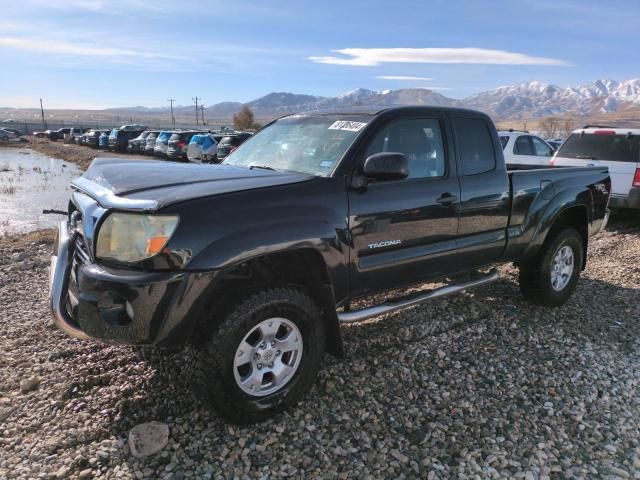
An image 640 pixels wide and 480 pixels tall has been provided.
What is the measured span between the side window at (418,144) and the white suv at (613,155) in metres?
5.56

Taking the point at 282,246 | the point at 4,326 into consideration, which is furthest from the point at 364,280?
the point at 4,326

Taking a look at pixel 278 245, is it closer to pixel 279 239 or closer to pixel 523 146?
pixel 279 239

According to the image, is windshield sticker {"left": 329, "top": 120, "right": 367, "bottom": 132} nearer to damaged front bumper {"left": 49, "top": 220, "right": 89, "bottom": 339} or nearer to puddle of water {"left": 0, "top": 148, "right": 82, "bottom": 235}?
damaged front bumper {"left": 49, "top": 220, "right": 89, "bottom": 339}

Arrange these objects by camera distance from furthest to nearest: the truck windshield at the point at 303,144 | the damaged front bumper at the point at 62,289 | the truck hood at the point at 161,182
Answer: the truck windshield at the point at 303,144 < the damaged front bumper at the point at 62,289 < the truck hood at the point at 161,182

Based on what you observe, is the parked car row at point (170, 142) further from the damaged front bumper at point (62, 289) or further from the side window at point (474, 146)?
the damaged front bumper at point (62, 289)

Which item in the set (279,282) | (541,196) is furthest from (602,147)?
(279,282)

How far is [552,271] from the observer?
5.05 metres

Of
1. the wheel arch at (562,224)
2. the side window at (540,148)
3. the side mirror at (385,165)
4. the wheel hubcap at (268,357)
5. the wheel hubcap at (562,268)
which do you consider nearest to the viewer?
the wheel hubcap at (268,357)

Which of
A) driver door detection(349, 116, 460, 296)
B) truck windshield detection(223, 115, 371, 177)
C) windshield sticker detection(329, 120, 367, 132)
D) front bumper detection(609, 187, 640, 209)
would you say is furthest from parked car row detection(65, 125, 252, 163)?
driver door detection(349, 116, 460, 296)

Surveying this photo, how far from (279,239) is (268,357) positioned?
0.73 meters

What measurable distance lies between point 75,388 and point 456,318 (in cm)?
328

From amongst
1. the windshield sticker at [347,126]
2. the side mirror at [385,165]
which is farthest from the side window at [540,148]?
the side mirror at [385,165]

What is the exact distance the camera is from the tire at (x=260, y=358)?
2811 millimetres

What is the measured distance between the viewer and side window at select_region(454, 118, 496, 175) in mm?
4160
